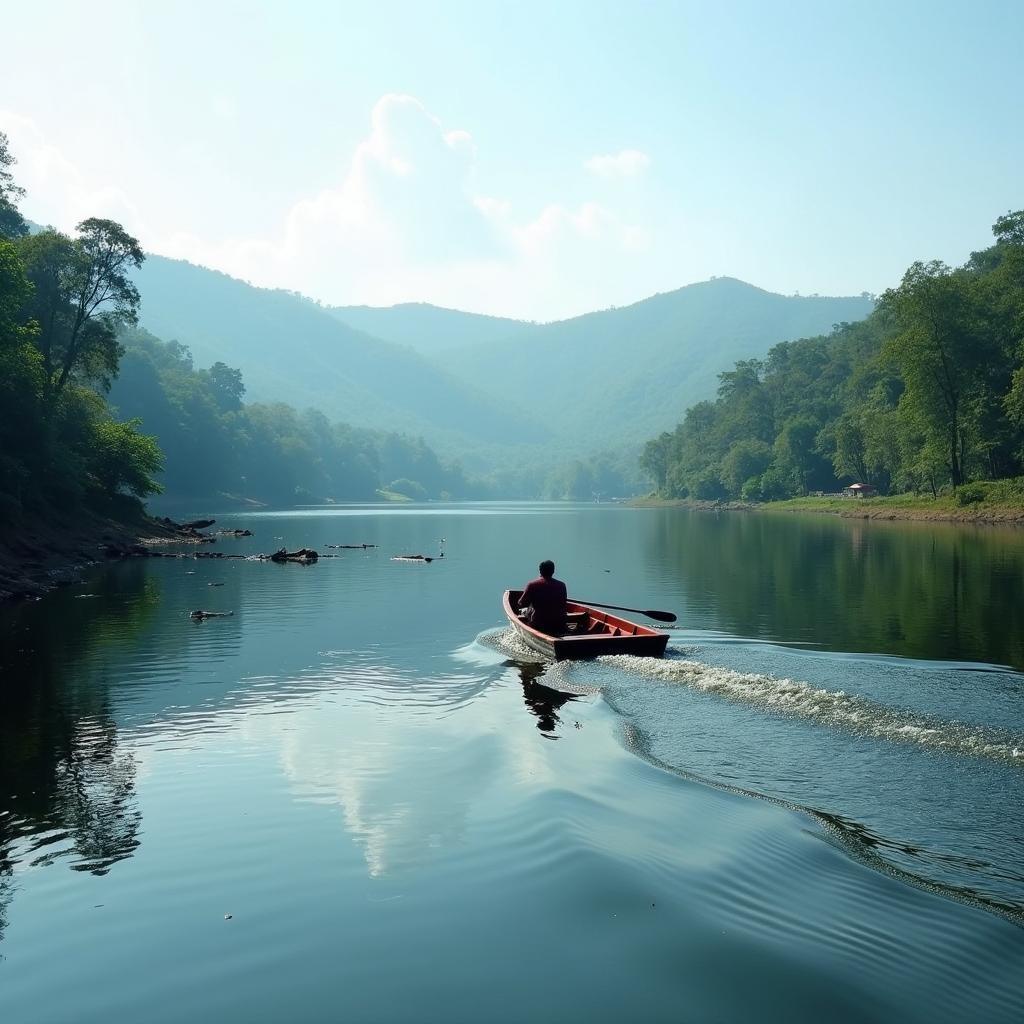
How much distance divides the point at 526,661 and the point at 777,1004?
15.4m

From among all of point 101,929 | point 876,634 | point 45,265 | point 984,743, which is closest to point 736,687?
point 984,743

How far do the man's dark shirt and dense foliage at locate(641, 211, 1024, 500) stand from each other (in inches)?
2602

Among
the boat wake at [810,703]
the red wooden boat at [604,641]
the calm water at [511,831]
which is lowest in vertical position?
the calm water at [511,831]

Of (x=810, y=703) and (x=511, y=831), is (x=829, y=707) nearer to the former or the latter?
(x=810, y=703)

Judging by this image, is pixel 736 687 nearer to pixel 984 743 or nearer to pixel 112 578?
pixel 984 743

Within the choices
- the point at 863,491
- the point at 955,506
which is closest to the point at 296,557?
the point at 955,506

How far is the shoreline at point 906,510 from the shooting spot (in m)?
73.2

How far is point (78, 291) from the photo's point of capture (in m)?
56.2

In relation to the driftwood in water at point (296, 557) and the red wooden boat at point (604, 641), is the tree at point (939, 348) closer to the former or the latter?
the driftwood in water at point (296, 557)

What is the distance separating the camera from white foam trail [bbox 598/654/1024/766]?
13375 millimetres

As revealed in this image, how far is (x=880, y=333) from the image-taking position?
15162 centimetres

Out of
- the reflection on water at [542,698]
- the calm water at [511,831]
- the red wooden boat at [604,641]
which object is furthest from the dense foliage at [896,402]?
the reflection on water at [542,698]

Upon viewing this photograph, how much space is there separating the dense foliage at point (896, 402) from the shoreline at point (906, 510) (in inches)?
128

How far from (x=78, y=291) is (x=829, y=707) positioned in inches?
2171
